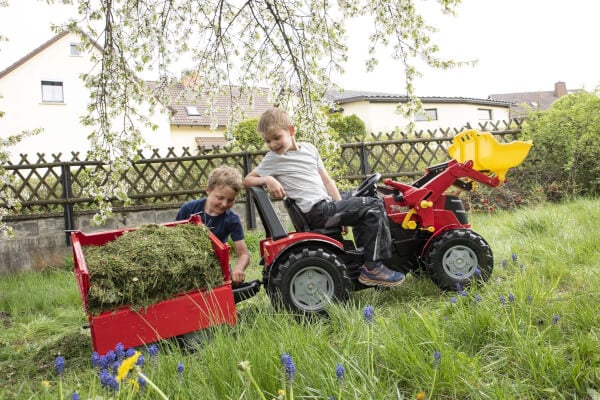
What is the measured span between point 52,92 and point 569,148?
847 inches

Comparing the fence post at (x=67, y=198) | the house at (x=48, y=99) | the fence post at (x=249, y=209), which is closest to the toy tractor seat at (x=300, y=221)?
the fence post at (x=249, y=209)

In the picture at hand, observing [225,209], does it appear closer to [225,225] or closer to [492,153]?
[225,225]

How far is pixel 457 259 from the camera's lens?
3213 mm

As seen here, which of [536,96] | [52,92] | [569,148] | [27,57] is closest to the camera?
[569,148]

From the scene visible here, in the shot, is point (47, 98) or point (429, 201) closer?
point (429, 201)

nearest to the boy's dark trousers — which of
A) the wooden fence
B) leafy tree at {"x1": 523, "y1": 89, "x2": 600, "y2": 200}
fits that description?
the wooden fence

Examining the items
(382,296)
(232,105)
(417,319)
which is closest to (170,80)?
(232,105)

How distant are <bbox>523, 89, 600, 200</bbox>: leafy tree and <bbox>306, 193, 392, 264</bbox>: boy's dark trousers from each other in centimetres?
578

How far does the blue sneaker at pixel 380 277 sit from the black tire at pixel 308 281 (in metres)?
0.16

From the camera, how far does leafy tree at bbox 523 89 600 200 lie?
7719mm

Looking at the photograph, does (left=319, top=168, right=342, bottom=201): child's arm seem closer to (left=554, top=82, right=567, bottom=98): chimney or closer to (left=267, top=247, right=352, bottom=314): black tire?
(left=267, top=247, right=352, bottom=314): black tire

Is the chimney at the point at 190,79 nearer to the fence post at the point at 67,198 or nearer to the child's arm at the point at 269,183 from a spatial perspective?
the child's arm at the point at 269,183

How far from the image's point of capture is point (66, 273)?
20.8 feet

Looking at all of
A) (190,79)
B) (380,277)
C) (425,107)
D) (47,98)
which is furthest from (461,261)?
(425,107)
